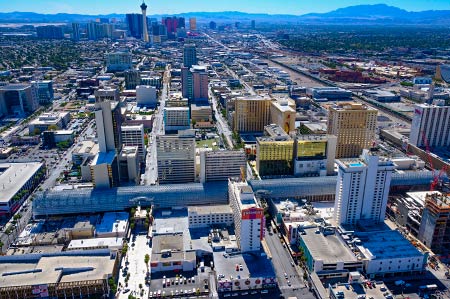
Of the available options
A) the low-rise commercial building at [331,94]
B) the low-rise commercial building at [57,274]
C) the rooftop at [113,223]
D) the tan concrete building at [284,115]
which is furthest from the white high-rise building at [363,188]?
the low-rise commercial building at [331,94]

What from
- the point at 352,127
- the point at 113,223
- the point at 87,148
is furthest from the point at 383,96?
the point at 113,223

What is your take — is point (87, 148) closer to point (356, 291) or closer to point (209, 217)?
point (209, 217)

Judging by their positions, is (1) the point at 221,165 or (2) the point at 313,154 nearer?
(1) the point at 221,165

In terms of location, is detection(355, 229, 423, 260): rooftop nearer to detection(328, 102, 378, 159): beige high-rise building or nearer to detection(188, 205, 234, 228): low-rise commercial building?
detection(188, 205, 234, 228): low-rise commercial building

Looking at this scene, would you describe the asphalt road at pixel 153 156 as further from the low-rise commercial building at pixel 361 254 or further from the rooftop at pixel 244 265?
the low-rise commercial building at pixel 361 254

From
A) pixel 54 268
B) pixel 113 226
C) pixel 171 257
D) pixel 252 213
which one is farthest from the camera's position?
pixel 113 226

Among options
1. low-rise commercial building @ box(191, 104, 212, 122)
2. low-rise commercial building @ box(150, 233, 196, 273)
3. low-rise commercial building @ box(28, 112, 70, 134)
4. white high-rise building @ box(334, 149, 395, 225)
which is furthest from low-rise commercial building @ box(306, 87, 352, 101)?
low-rise commercial building @ box(150, 233, 196, 273)
